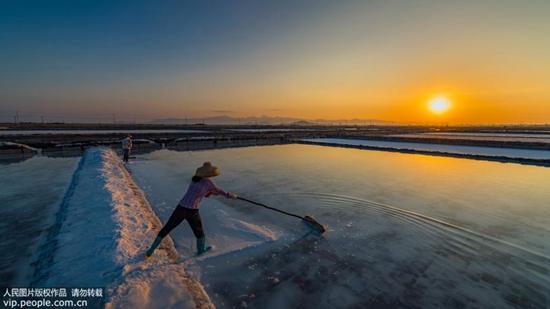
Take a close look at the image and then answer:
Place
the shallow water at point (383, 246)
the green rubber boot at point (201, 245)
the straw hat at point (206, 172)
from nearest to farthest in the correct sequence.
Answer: the shallow water at point (383, 246), the straw hat at point (206, 172), the green rubber boot at point (201, 245)

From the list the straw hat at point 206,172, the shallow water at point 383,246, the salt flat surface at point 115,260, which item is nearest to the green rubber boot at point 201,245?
the shallow water at point 383,246

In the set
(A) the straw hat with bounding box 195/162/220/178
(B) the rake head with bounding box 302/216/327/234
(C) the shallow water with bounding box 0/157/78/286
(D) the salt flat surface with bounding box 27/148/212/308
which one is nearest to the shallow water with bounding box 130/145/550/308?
(B) the rake head with bounding box 302/216/327/234

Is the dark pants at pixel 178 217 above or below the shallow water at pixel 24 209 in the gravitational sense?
above

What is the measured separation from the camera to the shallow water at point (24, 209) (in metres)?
3.82

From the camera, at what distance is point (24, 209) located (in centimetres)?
611

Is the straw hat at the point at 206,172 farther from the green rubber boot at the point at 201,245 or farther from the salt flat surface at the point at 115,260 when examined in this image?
the salt flat surface at the point at 115,260

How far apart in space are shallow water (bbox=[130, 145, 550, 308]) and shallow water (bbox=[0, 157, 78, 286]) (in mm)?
2098

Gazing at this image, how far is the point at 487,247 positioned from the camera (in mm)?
4559

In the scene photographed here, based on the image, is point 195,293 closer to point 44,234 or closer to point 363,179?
point 44,234

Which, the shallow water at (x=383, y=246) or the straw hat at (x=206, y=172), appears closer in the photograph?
the shallow water at (x=383, y=246)

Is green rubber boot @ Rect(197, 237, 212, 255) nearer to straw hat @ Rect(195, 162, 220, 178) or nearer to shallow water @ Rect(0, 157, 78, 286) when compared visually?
straw hat @ Rect(195, 162, 220, 178)

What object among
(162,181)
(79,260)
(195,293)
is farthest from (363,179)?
(79,260)

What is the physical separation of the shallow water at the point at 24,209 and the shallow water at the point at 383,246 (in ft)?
6.88

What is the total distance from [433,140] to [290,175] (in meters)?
21.2
